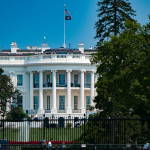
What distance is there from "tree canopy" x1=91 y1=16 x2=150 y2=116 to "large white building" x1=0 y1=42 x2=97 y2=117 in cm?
3450

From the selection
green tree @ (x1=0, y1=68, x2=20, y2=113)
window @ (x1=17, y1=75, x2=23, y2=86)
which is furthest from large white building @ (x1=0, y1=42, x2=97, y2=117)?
green tree @ (x1=0, y1=68, x2=20, y2=113)

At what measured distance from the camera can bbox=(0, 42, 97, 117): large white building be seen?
212 feet

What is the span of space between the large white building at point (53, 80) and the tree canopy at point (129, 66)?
34501 mm

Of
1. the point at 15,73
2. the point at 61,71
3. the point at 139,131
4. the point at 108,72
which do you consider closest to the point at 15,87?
the point at 15,73

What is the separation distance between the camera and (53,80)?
212 feet

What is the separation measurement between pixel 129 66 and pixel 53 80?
3833 cm

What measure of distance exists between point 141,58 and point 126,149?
5654mm

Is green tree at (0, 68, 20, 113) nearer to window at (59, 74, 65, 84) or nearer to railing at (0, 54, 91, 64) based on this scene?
railing at (0, 54, 91, 64)

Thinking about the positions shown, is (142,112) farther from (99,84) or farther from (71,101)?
(71,101)

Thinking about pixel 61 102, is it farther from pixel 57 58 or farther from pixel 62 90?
pixel 57 58

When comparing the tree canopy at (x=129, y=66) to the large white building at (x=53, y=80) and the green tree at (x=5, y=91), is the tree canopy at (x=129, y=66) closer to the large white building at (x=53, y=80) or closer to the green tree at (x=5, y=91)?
the green tree at (x=5, y=91)

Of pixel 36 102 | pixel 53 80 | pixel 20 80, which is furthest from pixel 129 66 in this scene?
pixel 20 80

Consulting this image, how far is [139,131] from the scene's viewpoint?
3472 centimetres

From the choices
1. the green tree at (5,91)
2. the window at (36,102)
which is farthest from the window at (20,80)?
the green tree at (5,91)
